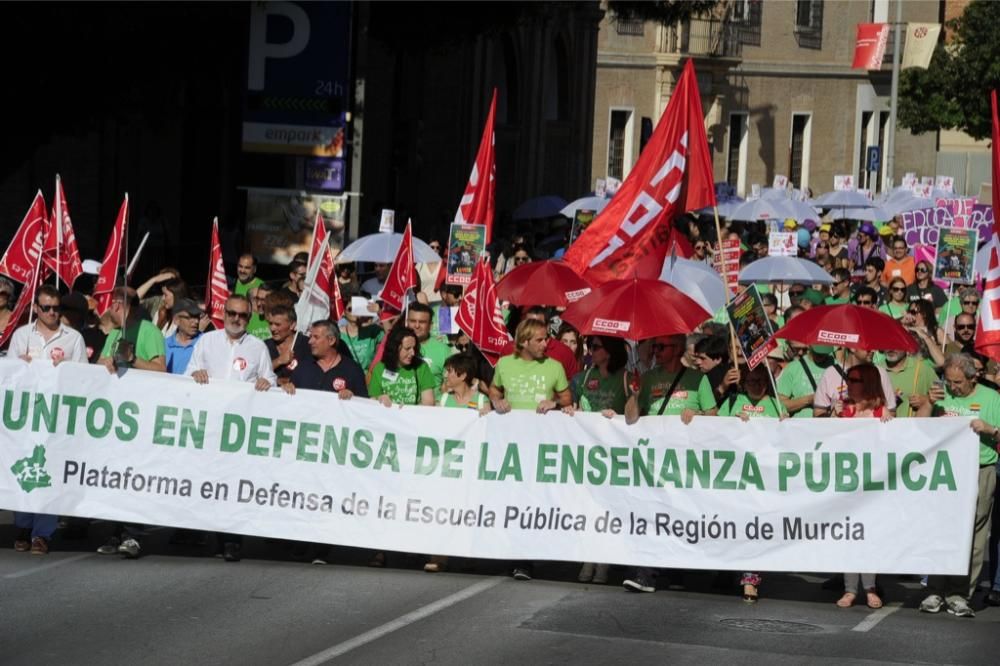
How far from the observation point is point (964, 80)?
54.7 meters

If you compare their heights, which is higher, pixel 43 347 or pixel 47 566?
pixel 43 347

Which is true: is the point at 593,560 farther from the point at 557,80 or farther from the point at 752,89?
the point at 752,89

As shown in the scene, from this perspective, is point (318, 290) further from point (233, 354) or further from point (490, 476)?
point (490, 476)

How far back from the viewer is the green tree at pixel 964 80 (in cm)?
5438

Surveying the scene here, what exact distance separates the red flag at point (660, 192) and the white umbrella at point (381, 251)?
5.88 metres

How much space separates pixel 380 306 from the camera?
1519cm

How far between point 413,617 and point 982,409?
353 cm

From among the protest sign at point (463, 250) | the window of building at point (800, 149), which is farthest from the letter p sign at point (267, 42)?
the window of building at point (800, 149)

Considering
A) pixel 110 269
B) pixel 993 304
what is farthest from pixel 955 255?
pixel 110 269

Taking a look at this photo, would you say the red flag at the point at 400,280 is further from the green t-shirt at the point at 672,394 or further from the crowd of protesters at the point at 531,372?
the green t-shirt at the point at 672,394

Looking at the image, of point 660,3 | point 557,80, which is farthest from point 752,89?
point 660,3

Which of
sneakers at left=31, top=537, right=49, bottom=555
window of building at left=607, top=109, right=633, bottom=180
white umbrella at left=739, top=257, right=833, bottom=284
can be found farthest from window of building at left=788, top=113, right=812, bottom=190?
sneakers at left=31, top=537, right=49, bottom=555

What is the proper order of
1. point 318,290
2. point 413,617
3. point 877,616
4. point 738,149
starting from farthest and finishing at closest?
point 738,149, point 318,290, point 877,616, point 413,617

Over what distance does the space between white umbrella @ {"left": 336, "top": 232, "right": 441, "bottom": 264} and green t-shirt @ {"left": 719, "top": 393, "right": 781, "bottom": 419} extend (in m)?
6.77
